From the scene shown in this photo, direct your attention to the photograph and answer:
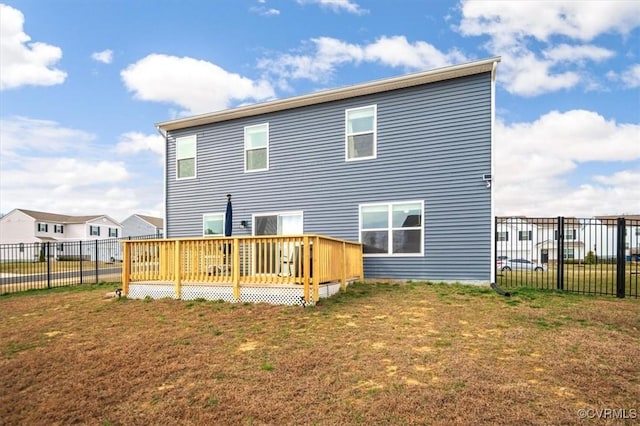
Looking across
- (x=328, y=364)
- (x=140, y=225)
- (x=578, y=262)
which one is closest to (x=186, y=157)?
(x=328, y=364)

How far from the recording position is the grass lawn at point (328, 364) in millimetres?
3180

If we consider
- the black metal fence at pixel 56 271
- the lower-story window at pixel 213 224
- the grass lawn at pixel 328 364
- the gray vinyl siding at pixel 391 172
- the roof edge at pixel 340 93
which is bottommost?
the black metal fence at pixel 56 271

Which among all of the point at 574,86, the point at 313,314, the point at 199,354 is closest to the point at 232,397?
the point at 199,354

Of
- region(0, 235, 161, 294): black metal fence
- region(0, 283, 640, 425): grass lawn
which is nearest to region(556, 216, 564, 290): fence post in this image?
region(0, 283, 640, 425): grass lawn

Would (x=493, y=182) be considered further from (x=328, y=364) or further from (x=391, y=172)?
(x=328, y=364)

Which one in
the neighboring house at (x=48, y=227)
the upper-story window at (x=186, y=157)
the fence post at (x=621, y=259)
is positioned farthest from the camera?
the neighboring house at (x=48, y=227)

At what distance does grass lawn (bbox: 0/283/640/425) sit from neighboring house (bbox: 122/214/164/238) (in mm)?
40986

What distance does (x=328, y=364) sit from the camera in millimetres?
4176

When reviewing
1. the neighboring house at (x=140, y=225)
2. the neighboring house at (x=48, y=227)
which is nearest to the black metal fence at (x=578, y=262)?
the neighboring house at (x=48, y=227)

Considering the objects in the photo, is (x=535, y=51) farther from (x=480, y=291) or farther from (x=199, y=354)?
(x=199, y=354)

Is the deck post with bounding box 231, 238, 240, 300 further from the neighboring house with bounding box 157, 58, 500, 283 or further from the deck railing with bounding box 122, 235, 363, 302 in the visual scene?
the neighboring house with bounding box 157, 58, 500, 283

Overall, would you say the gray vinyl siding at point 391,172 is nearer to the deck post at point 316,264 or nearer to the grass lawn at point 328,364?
the grass lawn at point 328,364

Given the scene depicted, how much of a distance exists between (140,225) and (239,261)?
4369cm

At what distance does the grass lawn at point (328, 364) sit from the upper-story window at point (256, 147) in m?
6.03
